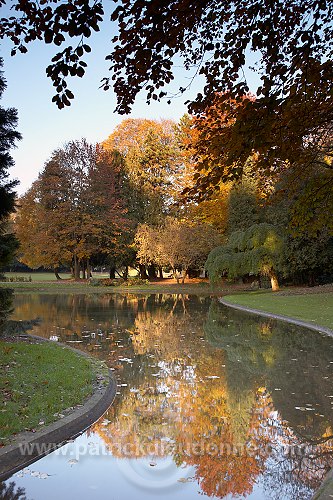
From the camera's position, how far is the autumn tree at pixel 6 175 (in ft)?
32.2

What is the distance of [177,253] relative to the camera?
37.2 metres

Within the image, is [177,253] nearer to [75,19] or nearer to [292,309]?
[292,309]

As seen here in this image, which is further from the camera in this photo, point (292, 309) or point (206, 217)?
point (206, 217)

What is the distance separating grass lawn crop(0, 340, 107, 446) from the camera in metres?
5.25

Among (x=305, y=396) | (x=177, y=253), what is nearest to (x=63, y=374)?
(x=305, y=396)

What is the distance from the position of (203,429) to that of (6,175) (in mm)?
7351

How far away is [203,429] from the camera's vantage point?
5.34 meters

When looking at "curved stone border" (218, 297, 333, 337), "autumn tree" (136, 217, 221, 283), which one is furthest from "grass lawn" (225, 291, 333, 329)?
"autumn tree" (136, 217, 221, 283)

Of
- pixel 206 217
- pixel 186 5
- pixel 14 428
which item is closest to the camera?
pixel 186 5

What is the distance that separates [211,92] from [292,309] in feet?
47.7

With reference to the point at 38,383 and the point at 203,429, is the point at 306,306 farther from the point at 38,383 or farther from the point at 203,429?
the point at 203,429

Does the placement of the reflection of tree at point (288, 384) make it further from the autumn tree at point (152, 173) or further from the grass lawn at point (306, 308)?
the autumn tree at point (152, 173)

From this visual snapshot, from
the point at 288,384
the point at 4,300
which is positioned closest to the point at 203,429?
the point at 288,384

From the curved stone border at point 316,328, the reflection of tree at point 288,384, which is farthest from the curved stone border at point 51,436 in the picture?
the curved stone border at point 316,328
